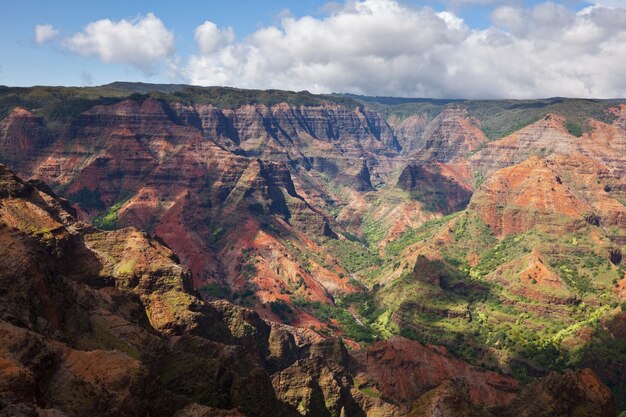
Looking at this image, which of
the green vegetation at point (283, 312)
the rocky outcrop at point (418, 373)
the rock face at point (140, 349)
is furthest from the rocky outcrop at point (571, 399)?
the green vegetation at point (283, 312)

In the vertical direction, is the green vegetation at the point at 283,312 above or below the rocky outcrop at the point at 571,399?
below

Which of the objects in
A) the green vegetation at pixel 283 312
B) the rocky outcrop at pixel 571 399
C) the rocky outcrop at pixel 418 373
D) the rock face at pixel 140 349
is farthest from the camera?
the green vegetation at pixel 283 312

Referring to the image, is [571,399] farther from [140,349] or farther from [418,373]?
[418,373]

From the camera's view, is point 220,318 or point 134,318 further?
point 220,318

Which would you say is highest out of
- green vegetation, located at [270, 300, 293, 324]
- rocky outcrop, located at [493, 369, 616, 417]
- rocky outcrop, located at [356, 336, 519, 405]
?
rocky outcrop, located at [493, 369, 616, 417]

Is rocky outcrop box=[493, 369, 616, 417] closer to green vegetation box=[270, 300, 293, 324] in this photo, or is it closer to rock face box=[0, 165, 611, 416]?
rock face box=[0, 165, 611, 416]

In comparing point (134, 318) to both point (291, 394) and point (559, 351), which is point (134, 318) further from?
point (559, 351)

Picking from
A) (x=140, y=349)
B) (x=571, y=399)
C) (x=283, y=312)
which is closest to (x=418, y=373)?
(x=571, y=399)

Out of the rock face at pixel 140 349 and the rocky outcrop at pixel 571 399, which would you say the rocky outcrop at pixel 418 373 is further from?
the rocky outcrop at pixel 571 399

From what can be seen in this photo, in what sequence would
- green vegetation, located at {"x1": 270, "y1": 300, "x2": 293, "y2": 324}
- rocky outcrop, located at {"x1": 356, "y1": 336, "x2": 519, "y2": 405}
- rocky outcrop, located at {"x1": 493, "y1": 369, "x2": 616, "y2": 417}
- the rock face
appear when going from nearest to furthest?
the rock face < rocky outcrop, located at {"x1": 493, "y1": 369, "x2": 616, "y2": 417} < rocky outcrop, located at {"x1": 356, "y1": 336, "x2": 519, "y2": 405} < green vegetation, located at {"x1": 270, "y1": 300, "x2": 293, "y2": 324}

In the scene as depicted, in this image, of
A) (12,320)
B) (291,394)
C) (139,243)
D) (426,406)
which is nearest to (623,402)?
(291,394)

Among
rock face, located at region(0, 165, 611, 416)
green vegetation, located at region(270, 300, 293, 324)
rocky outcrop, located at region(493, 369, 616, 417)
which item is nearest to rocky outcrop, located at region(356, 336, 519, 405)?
rock face, located at region(0, 165, 611, 416)
